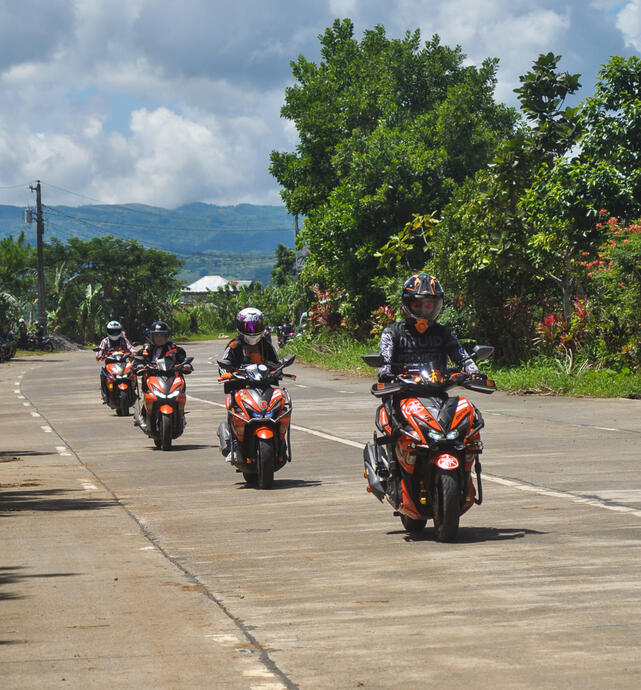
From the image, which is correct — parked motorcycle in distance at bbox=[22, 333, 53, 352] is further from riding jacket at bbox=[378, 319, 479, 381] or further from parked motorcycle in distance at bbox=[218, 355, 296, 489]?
riding jacket at bbox=[378, 319, 479, 381]

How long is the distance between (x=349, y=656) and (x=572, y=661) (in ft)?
3.35

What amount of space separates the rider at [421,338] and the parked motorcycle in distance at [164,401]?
846 centimetres

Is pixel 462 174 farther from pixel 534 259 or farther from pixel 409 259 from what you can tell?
pixel 534 259

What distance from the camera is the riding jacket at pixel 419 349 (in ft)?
31.4

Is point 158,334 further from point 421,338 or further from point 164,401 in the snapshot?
point 421,338

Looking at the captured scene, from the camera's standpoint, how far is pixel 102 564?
865 centimetres

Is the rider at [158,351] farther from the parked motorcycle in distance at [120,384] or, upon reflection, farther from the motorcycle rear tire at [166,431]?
the parked motorcycle in distance at [120,384]

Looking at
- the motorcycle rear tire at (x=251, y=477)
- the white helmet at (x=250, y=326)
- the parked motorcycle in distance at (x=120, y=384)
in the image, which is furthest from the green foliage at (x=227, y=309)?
the motorcycle rear tire at (x=251, y=477)

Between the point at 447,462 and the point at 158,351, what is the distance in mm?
10611

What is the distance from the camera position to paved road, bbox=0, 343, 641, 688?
5.66m

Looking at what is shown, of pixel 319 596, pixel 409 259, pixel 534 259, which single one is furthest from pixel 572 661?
pixel 409 259

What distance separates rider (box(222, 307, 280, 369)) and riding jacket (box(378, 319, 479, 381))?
4039mm

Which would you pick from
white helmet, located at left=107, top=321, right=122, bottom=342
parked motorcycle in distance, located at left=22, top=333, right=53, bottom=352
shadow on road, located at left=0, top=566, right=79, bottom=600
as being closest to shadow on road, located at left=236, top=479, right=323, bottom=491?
shadow on road, located at left=0, top=566, right=79, bottom=600

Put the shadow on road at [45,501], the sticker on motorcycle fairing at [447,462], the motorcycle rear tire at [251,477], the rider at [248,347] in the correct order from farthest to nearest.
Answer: the rider at [248,347] → the motorcycle rear tire at [251,477] → the shadow on road at [45,501] → the sticker on motorcycle fairing at [447,462]
